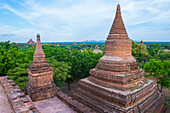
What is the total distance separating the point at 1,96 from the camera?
8.99 metres

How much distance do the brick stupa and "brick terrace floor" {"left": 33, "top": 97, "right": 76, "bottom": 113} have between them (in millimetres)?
567

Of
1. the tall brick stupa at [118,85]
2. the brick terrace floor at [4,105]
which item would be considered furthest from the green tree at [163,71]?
the brick terrace floor at [4,105]

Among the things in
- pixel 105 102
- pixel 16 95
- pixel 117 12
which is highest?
pixel 117 12

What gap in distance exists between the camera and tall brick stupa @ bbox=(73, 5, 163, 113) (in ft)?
34.1

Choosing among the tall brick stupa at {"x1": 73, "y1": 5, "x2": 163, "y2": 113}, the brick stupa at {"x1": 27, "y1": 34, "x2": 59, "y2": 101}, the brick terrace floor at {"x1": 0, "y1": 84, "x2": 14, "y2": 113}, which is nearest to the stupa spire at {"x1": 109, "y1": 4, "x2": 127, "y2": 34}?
the tall brick stupa at {"x1": 73, "y1": 5, "x2": 163, "y2": 113}

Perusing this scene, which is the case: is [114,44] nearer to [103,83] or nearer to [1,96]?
[103,83]

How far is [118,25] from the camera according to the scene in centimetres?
1312

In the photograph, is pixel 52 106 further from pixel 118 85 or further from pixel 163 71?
pixel 163 71

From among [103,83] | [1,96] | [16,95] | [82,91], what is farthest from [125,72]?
[1,96]

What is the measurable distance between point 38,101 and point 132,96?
784 centimetres

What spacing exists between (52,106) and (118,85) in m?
6.05

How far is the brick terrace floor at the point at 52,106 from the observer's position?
28.1 ft

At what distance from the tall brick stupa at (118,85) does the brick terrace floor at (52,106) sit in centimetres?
→ 352

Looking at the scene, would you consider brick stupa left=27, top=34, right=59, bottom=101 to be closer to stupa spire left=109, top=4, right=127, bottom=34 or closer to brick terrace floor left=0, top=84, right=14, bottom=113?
brick terrace floor left=0, top=84, right=14, bottom=113
